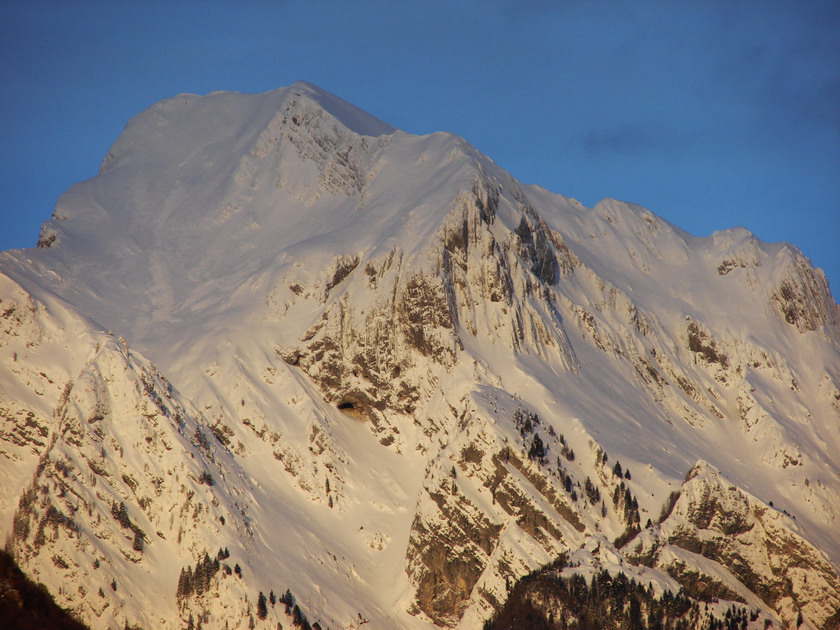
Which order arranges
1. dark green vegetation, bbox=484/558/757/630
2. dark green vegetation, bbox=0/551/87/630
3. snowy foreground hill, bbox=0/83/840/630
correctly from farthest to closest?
dark green vegetation, bbox=484/558/757/630 < snowy foreground hill, bbox=0/83/840/630 < dark green vegetation, bbox=0/551/87/630

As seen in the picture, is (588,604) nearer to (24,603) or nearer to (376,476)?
(376,476)

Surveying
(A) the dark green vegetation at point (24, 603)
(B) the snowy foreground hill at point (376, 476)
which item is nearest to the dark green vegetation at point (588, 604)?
(B) the snowy foreground hill at point (376, 476)

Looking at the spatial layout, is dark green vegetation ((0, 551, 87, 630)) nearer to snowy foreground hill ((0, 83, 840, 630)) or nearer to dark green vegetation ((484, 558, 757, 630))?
snowy foreground hill ((0, 83, 840, 630))

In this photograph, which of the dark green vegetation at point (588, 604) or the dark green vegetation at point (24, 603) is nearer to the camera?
the dark green vegetation at point (24, 603)

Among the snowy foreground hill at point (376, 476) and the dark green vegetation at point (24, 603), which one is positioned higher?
the snowy foreground hill at point (376, 476)

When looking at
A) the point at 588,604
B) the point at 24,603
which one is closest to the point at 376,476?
the point at 588,604

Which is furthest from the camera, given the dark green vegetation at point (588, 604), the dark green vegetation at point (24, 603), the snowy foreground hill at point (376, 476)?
the dark green vegetation at point (588, 604)

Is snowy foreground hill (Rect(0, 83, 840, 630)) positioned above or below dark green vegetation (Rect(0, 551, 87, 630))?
above

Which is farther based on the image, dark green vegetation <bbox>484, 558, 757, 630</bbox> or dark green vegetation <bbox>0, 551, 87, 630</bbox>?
dark green vegetation <bbox>484, 558, 757, 630</bbox>

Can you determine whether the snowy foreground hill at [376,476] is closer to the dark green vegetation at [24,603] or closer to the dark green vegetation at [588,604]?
the dark green vegetation at [588,604]

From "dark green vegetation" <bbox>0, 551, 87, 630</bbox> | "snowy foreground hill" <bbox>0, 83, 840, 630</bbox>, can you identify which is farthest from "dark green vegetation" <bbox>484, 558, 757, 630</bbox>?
"dark green vegetation" <bbox>0, 551, 87, 630</bbox>

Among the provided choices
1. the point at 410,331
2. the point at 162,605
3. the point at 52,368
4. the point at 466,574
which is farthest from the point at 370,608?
the point at 52,368

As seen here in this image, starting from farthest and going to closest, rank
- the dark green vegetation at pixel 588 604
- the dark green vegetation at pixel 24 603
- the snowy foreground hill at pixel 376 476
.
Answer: the dark green vegetation at pixel 588 604
the snowy foreground hill at pixel 376 476
the dark green vegetation at pixel 24 603

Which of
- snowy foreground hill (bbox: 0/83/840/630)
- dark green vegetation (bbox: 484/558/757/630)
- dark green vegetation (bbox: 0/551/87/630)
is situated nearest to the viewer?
dark green vegetation (bbox: 0/551/87/630)
